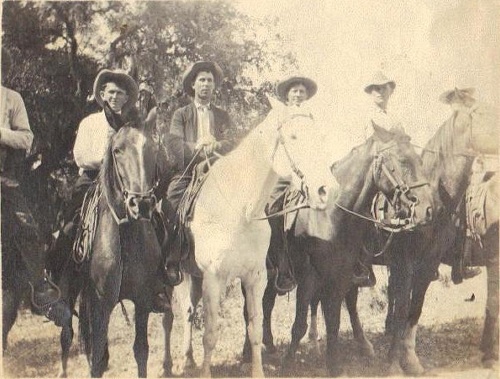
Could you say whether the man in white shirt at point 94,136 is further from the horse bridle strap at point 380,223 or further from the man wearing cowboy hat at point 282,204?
the horse bridle strap at point 380,223

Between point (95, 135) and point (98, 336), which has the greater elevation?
point (95, 135)

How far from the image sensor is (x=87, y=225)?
182 inches

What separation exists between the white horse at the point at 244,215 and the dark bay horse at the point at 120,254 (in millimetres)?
221

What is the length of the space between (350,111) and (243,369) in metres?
1.76

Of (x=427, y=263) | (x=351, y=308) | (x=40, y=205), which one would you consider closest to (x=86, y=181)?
(x=40, y=205)

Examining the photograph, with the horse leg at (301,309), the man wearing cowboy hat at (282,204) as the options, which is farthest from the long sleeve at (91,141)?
the horse leg at (301,309)

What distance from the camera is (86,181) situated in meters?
4.68

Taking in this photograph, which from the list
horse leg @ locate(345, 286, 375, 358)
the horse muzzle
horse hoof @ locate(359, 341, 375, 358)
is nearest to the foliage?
the horse muzzle

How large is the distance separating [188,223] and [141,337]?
0.76 m

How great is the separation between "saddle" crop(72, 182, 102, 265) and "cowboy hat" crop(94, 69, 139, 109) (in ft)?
1.80

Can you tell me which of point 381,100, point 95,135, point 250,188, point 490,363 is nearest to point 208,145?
point 250,188

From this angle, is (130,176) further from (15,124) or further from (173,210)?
(15,124)

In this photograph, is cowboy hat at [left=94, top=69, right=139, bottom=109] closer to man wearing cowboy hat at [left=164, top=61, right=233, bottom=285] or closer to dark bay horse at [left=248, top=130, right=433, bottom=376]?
man wearing cowboy hat at [left=164, top=61, right=233, bottom=285]

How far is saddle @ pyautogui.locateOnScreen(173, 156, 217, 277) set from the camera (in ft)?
15.2
